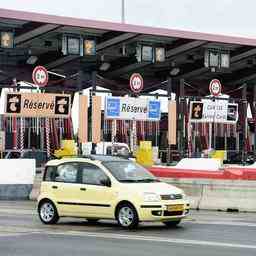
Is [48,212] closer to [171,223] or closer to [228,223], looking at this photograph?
[171,223]

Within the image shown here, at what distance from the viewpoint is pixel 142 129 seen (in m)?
42.6

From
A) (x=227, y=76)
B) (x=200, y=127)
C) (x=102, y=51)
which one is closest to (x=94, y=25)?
(x=102, y=51)

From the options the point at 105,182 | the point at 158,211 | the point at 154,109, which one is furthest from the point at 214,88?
the point at 158,211

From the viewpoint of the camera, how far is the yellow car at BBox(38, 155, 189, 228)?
16.1 m

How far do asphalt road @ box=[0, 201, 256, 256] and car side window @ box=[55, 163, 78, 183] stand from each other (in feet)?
3.26

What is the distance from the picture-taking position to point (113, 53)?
129 feet

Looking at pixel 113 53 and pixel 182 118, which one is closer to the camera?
pixel 113 53

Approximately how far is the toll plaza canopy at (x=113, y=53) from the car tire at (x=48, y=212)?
14733 mm

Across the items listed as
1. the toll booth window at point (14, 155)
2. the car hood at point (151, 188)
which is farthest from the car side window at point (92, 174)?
the toll booth window at point (14, 155)

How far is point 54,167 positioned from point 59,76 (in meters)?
24.0

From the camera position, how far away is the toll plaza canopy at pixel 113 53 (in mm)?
33812

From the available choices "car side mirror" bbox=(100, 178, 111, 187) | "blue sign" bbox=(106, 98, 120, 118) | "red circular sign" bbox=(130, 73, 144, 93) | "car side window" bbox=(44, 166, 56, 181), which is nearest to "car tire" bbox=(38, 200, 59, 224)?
"car side window" bbox=(44, 166, 56, 181)

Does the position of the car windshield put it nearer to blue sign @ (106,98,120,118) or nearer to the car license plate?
the car license plate

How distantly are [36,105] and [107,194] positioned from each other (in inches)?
598
